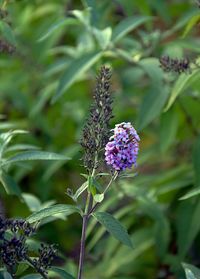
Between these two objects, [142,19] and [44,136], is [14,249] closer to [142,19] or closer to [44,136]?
[142,19]

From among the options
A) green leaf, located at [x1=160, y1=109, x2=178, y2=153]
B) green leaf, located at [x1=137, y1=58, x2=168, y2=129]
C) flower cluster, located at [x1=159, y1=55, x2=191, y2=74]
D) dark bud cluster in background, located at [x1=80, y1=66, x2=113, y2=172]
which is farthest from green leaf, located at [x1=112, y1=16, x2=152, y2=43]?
dark bud cluster in background, located at [x1=80, y1=66, x2=113, y2=172]

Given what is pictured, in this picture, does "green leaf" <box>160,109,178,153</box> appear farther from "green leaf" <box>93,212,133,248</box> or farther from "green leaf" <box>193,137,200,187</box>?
"green leaf" <box>93,212,133,248</box>

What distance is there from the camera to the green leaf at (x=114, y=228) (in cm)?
183

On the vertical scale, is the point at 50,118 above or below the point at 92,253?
above

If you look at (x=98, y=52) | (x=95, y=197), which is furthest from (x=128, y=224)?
(x=95, y=197)

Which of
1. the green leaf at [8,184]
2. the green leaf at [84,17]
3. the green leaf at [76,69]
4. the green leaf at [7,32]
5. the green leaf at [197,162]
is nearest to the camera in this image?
the green leaf at [8,184]

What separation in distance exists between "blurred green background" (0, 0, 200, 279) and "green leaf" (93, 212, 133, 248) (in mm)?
342

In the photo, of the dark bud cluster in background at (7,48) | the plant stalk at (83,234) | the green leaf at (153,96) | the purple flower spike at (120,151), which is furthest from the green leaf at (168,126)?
the purple flower spike at (120,151)

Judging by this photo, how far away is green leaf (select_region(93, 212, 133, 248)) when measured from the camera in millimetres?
1831

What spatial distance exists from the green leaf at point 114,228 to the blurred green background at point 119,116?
342mm

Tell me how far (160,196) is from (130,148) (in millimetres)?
1482

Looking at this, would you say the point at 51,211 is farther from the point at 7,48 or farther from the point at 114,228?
the point at 7,48

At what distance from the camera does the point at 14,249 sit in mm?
1772

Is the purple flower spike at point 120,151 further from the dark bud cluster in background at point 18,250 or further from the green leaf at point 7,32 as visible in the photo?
the green leaf at point 7,32
